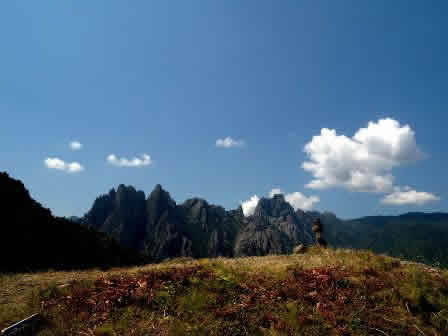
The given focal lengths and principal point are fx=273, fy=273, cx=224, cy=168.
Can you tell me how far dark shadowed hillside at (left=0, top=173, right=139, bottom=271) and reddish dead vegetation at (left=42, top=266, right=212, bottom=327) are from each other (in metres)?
9.04

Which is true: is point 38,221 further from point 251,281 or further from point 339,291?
point 339,291

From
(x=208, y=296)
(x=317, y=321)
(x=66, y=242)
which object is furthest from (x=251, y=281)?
(x=66, y=242)

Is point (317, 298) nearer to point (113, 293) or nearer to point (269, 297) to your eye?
point (269, 297)

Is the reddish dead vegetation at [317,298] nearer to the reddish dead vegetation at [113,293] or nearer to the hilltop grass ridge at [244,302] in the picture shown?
the hilltop grass ridge at [244,302]

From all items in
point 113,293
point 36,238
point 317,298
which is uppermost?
point 36,238

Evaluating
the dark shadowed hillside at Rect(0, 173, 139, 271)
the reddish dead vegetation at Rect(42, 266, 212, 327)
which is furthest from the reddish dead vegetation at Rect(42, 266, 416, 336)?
the dark shadowed hillside at Rect(0, 173, 139, 271)

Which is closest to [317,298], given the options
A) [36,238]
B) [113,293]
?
[113,293]

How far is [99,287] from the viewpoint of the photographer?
9.78 meters

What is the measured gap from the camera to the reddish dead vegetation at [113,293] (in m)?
8.32

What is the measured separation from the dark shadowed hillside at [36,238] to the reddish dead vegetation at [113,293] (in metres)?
9.04

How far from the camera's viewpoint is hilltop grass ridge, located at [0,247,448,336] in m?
7.52

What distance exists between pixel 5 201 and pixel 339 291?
30898 mm

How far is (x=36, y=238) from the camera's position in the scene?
81.8 ft

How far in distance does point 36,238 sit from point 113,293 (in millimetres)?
20697
